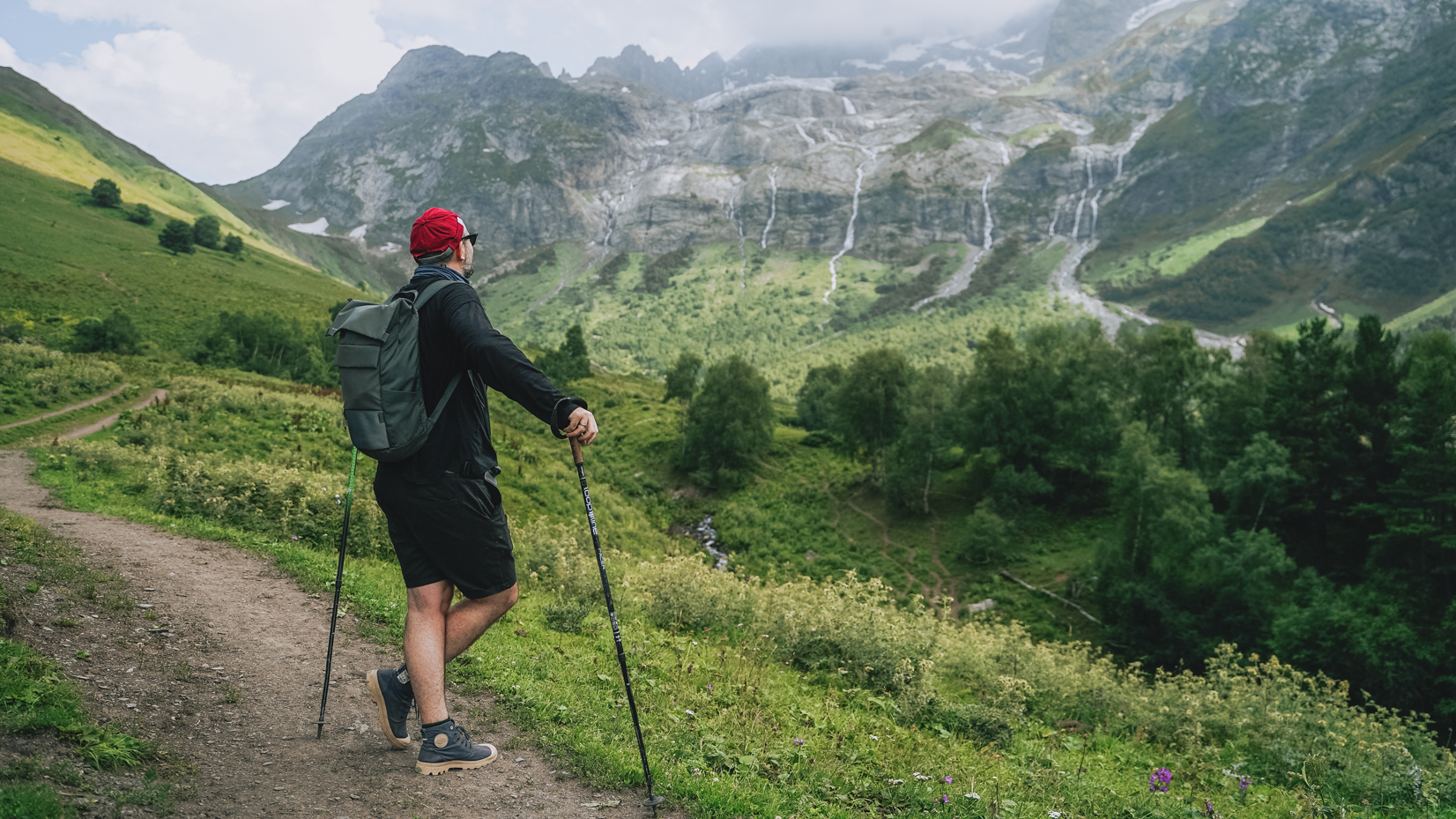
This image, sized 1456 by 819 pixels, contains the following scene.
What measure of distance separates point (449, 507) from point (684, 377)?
61.4 metres

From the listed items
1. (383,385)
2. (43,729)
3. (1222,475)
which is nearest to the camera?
(43,729)

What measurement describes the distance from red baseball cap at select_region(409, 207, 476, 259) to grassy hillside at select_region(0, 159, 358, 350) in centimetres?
5860

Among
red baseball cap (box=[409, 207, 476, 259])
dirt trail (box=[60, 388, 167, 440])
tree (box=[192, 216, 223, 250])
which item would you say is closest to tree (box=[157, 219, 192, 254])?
tree (box=[192, 216, 223, 250])

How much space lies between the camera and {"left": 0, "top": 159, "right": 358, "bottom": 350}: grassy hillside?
5759cm

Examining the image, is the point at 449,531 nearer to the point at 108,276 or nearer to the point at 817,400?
the point at 817,400

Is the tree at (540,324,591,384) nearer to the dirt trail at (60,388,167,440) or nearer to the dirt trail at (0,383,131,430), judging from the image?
the dirt trail at (0,383,131,430)

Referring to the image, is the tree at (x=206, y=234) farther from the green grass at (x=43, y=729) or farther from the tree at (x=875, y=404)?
the green grass at (x=43, y=729)

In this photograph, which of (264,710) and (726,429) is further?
(726,429)

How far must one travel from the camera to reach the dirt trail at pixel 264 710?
4172mm

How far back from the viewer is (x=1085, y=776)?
22.7 ft

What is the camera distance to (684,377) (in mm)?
65562

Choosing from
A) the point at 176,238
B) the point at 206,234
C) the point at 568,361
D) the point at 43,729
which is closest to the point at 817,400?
the point at 568,361

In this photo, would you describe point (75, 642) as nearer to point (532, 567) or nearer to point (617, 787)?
point (617, 787)

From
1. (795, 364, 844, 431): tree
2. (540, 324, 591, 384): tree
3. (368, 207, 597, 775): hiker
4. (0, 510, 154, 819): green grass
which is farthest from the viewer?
(795, 364, 844, 431): tree
